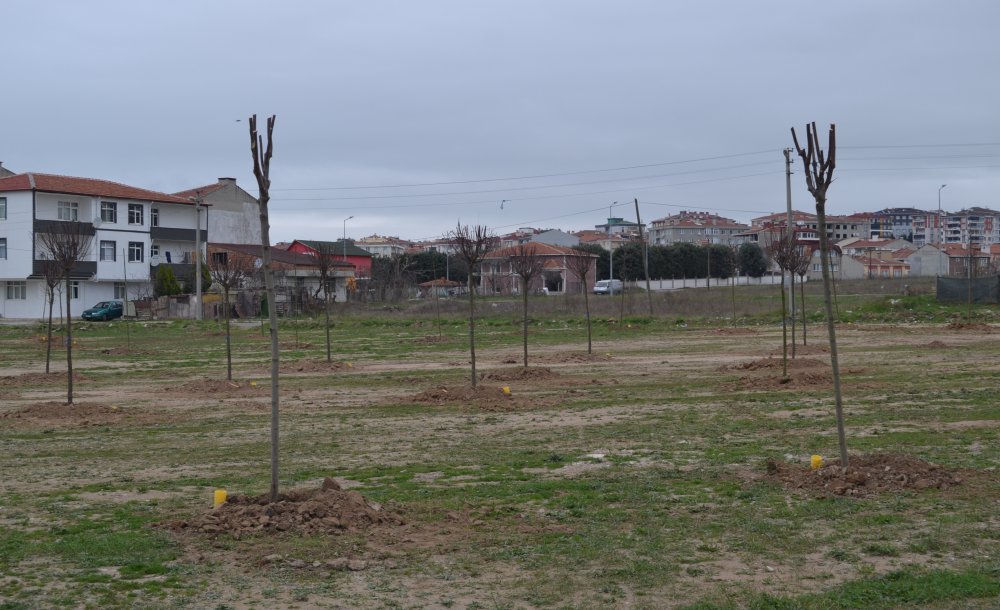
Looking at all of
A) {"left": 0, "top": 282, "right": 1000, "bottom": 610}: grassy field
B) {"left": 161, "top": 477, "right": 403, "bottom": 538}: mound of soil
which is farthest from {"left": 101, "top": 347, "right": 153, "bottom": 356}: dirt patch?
{"left": 161, "top": 477, "right": 403, "bottom": 538}: mound of soil

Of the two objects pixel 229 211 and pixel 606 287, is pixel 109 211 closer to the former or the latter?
pixel 229 211

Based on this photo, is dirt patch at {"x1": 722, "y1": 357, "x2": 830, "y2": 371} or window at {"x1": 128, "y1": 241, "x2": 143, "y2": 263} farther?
window at {"x1": 128, "y1": 241, "x2": 143, "y2": 263}

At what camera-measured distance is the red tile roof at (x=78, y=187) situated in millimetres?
67062

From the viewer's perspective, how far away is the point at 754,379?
20.8 meters

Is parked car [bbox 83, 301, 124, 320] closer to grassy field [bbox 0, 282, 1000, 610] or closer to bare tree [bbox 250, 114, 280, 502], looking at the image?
grassy field [bbox 0, 282, 1000, 610]

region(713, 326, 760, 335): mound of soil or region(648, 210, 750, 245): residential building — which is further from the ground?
region(648, 210, 750, 245): residential building

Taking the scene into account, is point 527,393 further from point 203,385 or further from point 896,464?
point 896,464

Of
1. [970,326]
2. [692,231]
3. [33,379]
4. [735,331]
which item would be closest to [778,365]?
[735,331]

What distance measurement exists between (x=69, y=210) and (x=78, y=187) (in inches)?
87.2

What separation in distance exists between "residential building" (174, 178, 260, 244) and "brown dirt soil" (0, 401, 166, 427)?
68.0 metres

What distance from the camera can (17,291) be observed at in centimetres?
6800

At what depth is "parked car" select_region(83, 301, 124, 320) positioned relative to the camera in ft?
209

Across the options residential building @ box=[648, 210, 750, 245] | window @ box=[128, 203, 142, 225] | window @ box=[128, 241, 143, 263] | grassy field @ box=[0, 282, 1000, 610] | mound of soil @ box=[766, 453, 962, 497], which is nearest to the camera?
grassy field @ box=[0, 282, 1000, 610]

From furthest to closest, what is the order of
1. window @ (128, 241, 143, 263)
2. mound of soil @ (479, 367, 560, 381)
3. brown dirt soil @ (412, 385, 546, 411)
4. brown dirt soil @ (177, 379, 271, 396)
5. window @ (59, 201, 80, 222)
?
window @ (128, 241, 143, 263), window @ (59, 201, 80, 222), mound of soil @ (479, 367, 560, 381), brown dirt soil @ (177, 379, 271, 396), brown dirt soil @ (412, 385, 546, 411)
